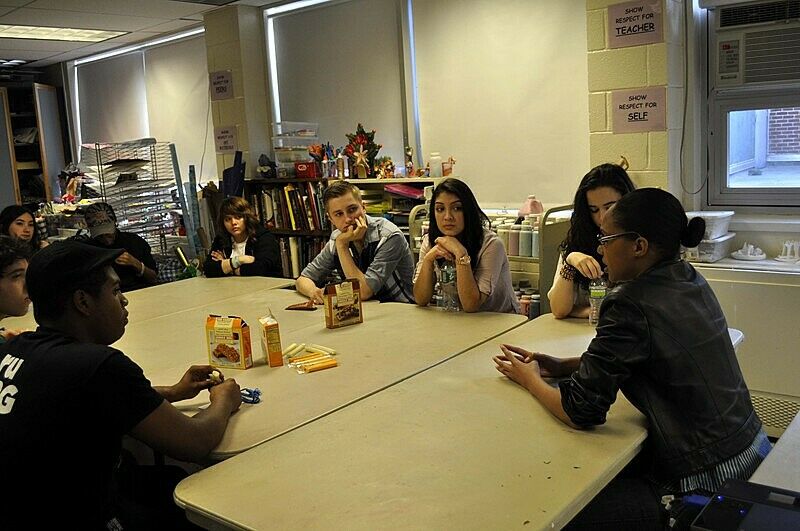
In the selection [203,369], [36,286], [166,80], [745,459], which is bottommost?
[745,459]

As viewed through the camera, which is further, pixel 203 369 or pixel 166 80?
pixel 166 80

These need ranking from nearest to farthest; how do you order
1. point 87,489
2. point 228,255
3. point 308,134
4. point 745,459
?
point 87,489, point 745,459, point 228,255, point 308,134

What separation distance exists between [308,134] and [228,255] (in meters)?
1.63

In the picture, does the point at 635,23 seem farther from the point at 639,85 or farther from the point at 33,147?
the point at 33,147

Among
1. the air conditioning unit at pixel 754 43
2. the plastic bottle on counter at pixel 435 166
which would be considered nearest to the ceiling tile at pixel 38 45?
the plastic bottle on counter at pixel 435 166

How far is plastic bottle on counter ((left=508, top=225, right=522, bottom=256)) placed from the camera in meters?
3.89

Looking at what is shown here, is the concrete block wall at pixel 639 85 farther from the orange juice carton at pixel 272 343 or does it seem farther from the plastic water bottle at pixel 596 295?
the orange juice carton at pixel 272 343

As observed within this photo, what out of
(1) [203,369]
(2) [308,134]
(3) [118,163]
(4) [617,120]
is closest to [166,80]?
(3) [118,163]

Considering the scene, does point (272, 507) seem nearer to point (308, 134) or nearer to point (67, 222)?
point (308, 134)

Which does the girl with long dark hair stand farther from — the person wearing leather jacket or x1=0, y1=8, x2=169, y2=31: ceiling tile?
x1=0, y1=8, x2=169, y2=31: ceiling tile

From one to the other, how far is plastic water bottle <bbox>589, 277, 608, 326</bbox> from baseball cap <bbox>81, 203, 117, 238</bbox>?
9.71 ft

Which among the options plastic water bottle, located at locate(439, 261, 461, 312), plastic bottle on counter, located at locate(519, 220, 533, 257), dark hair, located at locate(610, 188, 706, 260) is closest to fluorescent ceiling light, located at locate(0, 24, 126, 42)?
plastic bottle on counter, located at locate(519, 220, 533, 257)

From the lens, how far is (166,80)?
6.81 m

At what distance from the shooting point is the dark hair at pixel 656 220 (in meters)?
1.70
